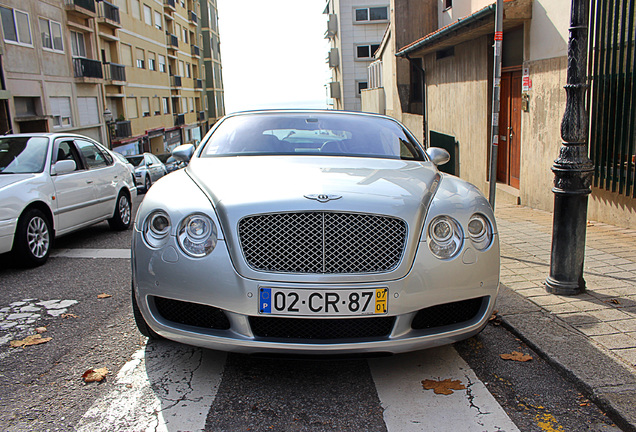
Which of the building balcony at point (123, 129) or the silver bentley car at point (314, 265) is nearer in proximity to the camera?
the silver bentley car at point (314, 265)

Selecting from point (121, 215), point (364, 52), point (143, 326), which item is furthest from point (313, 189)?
point (364, 52)

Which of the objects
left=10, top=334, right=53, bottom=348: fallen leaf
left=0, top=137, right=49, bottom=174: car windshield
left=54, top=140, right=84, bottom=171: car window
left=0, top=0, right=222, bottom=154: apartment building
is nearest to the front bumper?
left=10, top=334, right=53, bottom=348: fallen leaf

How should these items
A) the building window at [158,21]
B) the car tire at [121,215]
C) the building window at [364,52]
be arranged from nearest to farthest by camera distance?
the car tire at [121,215] → the building window at [158,21] → the building window at [364,52]

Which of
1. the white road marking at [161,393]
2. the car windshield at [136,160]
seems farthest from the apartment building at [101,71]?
the white road marking at [161,393]

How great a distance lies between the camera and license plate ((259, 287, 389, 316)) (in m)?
2.82

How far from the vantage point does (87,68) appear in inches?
1231

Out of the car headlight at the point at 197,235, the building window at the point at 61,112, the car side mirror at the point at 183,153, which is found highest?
the building window at the point at 61,112

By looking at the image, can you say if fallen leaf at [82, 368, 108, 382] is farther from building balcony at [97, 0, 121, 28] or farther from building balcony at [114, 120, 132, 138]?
building balcony at [97, 0, 121, 28]

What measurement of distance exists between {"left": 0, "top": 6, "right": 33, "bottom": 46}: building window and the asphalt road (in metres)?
24.6

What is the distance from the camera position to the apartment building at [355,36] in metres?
47.9

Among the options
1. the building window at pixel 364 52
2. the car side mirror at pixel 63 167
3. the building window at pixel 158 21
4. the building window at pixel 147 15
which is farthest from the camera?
the building window at pixel 364 52

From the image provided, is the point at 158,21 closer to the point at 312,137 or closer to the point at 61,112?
the point at 61,112

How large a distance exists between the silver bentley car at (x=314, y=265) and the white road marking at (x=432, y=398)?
278 millimetres

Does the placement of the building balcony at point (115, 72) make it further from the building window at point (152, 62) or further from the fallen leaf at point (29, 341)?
the fallen leaf at point (29, 341)
